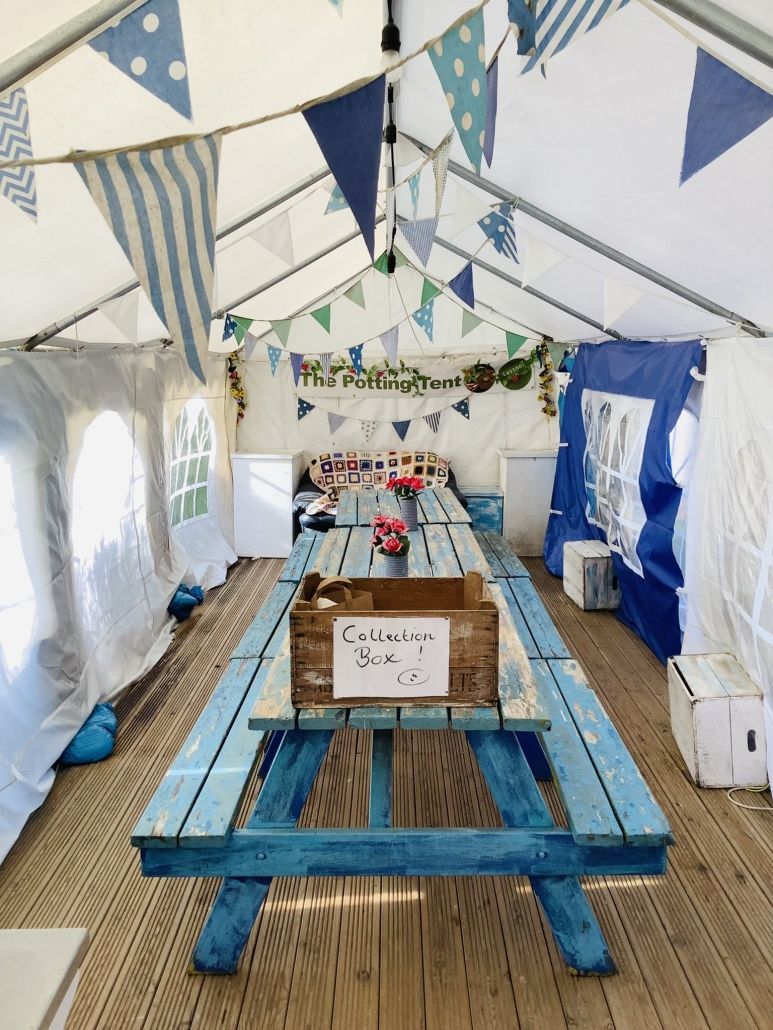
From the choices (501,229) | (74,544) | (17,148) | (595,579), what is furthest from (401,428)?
(17,148)

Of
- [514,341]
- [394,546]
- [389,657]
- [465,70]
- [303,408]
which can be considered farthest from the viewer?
[303,408]

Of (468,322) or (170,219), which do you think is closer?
(170,219)

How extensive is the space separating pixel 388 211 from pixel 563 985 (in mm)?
3014

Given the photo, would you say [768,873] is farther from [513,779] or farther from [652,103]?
[652,103]

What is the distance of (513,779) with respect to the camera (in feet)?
6.61

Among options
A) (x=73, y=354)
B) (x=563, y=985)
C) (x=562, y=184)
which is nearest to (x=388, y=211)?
(x=562, y=184)

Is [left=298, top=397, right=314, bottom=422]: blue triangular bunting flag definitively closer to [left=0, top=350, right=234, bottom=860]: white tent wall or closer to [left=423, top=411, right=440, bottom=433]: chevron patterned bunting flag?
[left=423, top=411, right=440, bottom=433]: chevron patterned bunting flag

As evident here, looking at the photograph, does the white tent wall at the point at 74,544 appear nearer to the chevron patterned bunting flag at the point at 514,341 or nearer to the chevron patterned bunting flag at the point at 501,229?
the chevron patterned bunting flag at the point at 501,229

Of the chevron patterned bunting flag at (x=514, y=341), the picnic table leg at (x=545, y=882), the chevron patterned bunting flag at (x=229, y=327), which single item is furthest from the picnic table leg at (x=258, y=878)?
the chevron patterned bunting flag at (x=514, y=341)

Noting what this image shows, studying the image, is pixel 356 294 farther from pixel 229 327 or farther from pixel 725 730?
pixel 725 730

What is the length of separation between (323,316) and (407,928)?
312cm

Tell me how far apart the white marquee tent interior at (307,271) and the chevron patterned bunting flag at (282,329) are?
0.05 meters

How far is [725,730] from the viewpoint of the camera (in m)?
2.83

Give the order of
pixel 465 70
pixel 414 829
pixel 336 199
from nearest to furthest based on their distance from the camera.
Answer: pixel 465 70, pixel 414 829, pixel 336 199
